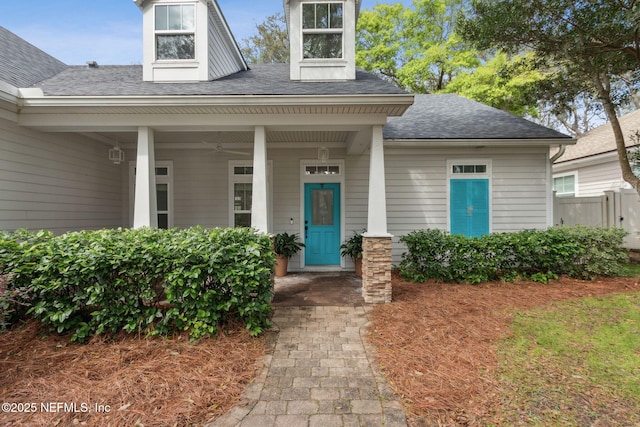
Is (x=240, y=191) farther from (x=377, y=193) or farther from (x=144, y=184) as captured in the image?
(x=377, y=193)

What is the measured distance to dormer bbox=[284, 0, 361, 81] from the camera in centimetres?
554

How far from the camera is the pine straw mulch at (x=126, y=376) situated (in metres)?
2.11

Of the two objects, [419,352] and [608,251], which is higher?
[608,251]

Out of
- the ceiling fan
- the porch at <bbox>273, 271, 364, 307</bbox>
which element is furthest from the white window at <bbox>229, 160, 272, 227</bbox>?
the porch at <bbox>273, 271, 364, 307</bbox>

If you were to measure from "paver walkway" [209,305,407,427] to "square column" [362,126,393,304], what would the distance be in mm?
957

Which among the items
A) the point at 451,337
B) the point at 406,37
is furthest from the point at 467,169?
the point at 406,37

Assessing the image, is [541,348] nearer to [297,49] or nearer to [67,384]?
[67,384]

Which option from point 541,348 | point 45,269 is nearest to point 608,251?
point 541,348

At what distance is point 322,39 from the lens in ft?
18.5

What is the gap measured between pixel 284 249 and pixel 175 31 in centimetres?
477

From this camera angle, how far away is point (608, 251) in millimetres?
5539

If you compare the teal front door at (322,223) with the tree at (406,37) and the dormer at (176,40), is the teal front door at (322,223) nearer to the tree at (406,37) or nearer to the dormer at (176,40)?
the dormer at (176,40)

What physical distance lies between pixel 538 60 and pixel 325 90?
17.2 ft

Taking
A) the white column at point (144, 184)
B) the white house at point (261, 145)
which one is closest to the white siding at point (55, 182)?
the white house at point (261, 145)
